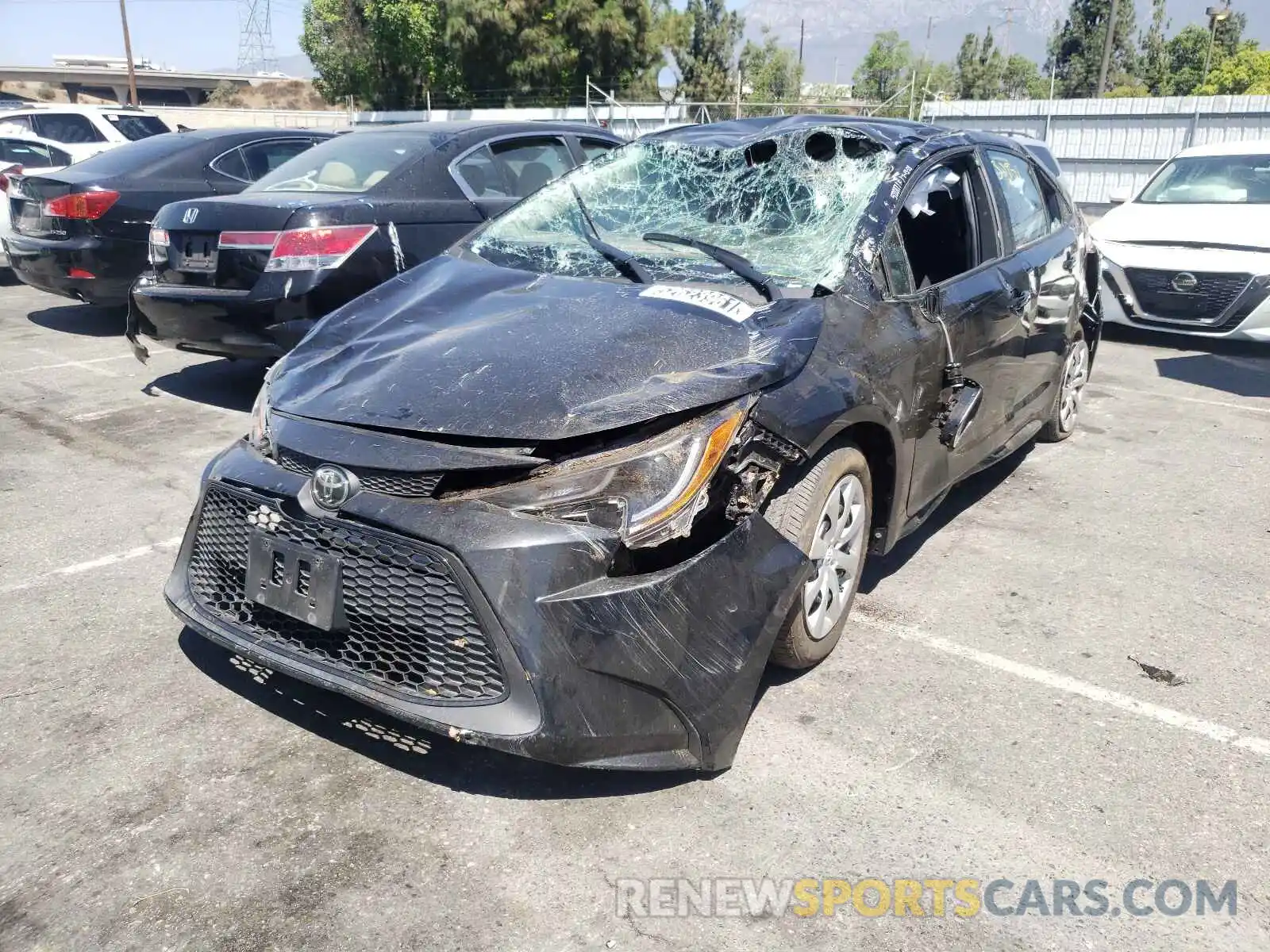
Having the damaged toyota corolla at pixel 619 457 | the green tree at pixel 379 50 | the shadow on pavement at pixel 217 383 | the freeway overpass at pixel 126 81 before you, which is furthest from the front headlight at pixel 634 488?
the freeway overpass at pixel 126 81

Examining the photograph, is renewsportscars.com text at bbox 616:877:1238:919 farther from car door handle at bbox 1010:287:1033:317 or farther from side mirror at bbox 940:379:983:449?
car door handle at bbox 1010:287:1033:317

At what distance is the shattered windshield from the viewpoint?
11.4 ft

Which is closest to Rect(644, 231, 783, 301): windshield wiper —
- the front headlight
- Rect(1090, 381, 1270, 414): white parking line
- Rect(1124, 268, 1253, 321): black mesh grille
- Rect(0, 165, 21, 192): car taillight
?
the front headlight

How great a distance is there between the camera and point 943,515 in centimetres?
473

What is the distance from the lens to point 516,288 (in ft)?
11.2

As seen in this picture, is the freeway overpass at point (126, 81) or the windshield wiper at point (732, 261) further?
the freeway overpass at point (126, 81)

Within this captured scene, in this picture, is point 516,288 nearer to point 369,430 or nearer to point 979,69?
point 369,430

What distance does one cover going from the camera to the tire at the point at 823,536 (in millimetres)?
2926

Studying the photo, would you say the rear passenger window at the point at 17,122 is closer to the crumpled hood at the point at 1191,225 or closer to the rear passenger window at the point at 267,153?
the rear passenger window at the point at 267,153

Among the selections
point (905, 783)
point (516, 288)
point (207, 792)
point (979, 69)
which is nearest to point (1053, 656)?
point (905, 783)

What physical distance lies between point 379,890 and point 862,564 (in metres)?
1.85

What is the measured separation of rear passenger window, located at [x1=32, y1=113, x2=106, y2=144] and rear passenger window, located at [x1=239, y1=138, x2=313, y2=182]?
548 cm

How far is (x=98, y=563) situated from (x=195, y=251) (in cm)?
239

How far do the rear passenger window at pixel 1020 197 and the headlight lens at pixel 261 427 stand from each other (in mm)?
3121
